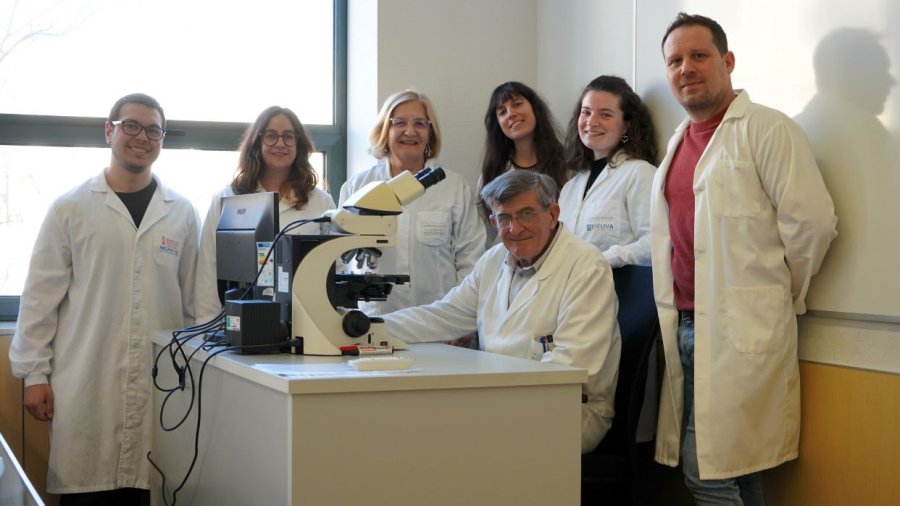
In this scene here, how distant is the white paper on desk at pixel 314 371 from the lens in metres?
1.79

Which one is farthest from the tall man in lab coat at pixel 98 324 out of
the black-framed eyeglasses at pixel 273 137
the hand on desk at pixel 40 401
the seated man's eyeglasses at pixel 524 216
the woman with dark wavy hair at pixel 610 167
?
the woman with dark wavy hair at pixel 610 167

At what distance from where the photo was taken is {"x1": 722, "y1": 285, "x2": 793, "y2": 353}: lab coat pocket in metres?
2.24

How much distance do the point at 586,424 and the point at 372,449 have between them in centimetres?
76

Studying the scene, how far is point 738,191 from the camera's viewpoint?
226 cm

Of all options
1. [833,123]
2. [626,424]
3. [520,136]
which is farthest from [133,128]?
[833,123]

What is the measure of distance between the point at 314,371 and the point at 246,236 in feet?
2.18

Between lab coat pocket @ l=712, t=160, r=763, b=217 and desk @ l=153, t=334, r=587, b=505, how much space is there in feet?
2.13

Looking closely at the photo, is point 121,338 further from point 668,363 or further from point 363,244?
point 668,363

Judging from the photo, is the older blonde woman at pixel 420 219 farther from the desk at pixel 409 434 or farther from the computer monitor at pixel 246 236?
the desk at pixel 409 434

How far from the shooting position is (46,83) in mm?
3688

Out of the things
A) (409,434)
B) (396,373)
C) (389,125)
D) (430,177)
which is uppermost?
(389,125)

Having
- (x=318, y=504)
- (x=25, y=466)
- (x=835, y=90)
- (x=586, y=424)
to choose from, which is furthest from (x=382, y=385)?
(x=25, y=466)

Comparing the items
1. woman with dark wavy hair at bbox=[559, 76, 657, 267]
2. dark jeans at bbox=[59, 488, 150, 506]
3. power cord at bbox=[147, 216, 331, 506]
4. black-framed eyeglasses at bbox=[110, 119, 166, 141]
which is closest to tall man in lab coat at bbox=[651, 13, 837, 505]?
woman with dark wavy hair at bbox=[559, 76, 657, 267]

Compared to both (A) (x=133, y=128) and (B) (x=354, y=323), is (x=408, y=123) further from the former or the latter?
(B) (x=354, y=323)
